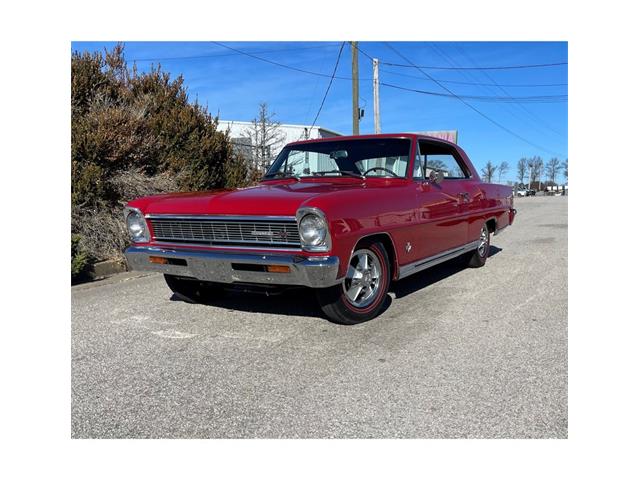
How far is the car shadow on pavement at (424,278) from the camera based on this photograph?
534 cm

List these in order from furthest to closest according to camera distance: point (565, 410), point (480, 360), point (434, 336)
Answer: point (434, 336)
point (480, 360)
point (565, 410)

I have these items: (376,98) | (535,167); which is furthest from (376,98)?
(535,167)

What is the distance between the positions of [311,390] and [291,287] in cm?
111

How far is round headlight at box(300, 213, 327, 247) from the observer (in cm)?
351

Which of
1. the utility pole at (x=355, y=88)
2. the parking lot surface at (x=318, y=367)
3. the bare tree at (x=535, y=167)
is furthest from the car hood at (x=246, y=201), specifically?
the bare tree at (x=535, y=167)

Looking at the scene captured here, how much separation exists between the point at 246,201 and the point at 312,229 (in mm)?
645

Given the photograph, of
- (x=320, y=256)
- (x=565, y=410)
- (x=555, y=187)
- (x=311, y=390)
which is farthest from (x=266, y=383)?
(x=555, y=187)

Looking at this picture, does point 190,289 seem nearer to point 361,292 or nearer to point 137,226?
point 137,226

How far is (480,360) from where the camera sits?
10.7 ft

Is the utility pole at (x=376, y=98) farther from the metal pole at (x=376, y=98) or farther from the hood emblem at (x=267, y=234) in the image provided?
the hood emblem at (x=267, y=234)

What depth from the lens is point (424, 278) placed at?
5992 mm

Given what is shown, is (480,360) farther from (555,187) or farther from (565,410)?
(555,187)

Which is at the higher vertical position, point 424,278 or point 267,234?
point 267,234

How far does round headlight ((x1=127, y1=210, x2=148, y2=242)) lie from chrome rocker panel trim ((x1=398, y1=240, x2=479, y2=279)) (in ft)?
7.42
